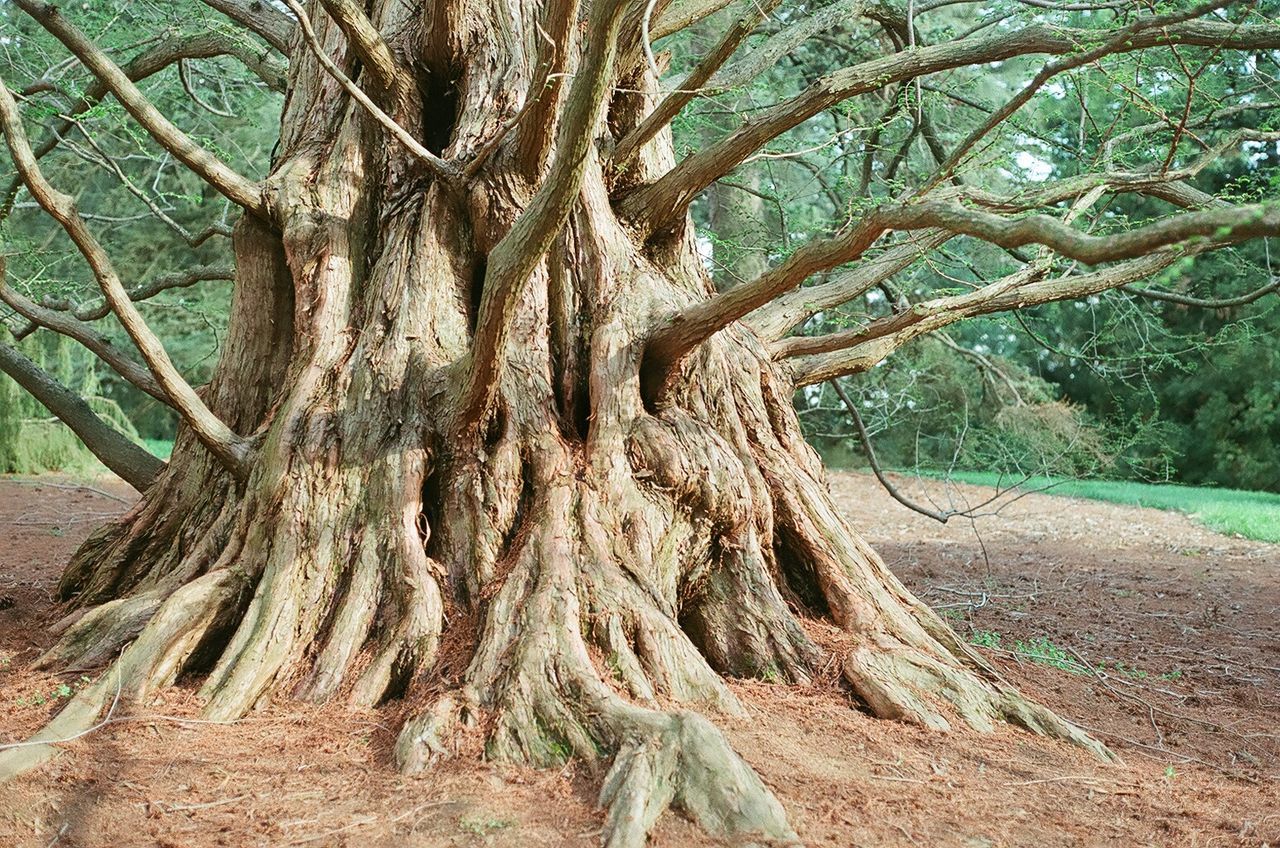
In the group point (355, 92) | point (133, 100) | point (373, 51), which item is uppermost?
point (373, 51)

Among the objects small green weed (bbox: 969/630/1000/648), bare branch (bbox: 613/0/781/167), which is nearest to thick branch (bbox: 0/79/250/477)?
bare branch (bbox: 613/0/781/167)

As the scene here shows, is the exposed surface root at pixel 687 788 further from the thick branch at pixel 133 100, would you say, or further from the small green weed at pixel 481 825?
the thick branch at pixel 133 100

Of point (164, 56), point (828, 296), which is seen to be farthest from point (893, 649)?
point (164, 56)

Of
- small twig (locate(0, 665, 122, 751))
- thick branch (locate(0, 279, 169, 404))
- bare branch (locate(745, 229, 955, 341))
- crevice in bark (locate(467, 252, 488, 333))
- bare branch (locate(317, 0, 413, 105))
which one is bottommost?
small twig (locate(0, 665, 122, 751))

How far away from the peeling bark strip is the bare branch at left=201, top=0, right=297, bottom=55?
0.71 feet

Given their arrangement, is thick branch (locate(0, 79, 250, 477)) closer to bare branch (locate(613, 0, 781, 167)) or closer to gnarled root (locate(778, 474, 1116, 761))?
bare branch (locate(613, 0, 781, 167))

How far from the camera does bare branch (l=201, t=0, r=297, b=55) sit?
20.3 feet

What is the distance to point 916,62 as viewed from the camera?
4715mm

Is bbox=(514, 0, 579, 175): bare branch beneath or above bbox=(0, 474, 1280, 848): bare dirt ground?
above

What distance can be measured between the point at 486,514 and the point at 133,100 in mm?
2443

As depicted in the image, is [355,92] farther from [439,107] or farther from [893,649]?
[893,649]

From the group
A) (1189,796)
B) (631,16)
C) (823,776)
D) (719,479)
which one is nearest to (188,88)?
(631,16)

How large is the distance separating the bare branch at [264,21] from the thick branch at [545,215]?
10.1 ft

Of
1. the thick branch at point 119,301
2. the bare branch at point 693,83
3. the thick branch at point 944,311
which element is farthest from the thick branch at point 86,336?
the thick branch at point 944,311
